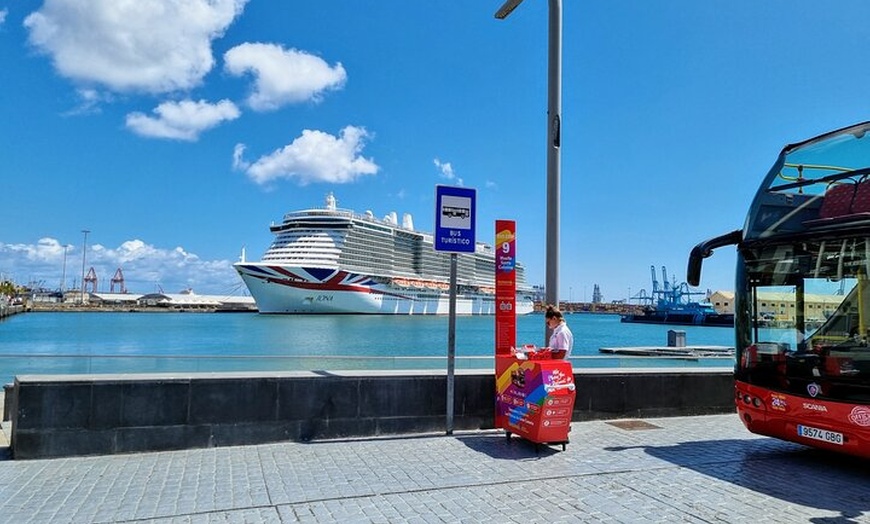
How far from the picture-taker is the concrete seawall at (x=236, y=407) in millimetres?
5363

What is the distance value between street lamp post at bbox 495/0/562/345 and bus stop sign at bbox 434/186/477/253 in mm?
1126

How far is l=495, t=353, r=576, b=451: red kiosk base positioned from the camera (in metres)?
6.01

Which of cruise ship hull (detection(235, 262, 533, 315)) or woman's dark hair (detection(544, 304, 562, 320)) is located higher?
cruise ship hull (detection(235, 262, 533, 315))

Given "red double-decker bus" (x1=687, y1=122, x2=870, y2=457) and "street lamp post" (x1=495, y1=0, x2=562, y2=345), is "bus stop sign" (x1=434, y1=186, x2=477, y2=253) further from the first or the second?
"red double-decker bus" (x1=687, y1=122, x2=870, y2=457)

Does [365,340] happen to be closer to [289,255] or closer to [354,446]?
[289,255]

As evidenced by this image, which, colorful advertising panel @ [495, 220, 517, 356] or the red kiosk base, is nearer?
the red kiosk base

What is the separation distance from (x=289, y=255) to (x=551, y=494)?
7180cm

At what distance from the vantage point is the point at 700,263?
6926mm

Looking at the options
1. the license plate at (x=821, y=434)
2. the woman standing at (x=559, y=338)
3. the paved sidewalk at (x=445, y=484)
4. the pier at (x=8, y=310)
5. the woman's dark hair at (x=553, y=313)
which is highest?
the woman's dark hair at (x=553, y=313)

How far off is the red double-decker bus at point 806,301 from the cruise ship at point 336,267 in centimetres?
6501

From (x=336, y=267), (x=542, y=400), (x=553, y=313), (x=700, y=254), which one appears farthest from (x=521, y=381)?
(x=336, y=267)

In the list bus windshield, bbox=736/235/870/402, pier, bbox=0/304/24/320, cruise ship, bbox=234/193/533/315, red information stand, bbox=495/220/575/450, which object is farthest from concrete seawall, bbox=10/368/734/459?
pier, bbox=0/304/24/320

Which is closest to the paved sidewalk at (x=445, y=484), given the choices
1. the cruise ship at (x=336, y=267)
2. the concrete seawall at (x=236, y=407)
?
the concrete seawall at (x=236, y=407)

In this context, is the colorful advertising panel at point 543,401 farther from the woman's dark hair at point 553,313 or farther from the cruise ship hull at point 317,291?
the cruise ship hull at point 317,291
